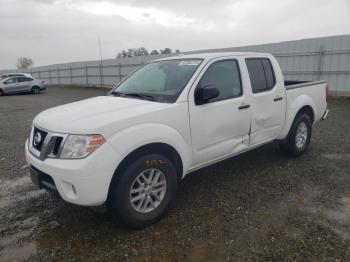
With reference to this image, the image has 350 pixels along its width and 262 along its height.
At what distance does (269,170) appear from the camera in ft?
15.8

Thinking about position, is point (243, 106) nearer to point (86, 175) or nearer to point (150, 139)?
point (150, 139)

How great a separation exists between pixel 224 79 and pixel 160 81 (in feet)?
2.78

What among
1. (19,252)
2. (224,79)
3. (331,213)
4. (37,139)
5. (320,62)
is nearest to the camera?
(19,252)

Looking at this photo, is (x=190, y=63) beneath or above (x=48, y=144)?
above

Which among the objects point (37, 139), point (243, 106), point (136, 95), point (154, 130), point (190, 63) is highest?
point (190, 63)

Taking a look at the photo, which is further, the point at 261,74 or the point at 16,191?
the point at 261,74

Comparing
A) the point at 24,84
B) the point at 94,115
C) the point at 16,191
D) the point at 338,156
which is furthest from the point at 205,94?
the point at 24,84

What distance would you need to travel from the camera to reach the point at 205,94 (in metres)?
3.46

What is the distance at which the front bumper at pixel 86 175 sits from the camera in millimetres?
2725

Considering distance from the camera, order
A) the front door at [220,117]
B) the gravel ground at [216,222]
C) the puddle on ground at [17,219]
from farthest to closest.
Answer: the front door at [220,117]
the puddle on ground at [17,219]
the gravel ground at [216,222]

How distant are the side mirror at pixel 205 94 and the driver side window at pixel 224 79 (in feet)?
0.65

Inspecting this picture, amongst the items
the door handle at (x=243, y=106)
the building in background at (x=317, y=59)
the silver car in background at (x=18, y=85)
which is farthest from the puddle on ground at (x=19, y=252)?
the silver car in background at (x=18, y=85)

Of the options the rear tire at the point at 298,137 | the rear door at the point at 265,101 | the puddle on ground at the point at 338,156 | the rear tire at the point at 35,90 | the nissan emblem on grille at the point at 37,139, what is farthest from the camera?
the rear tire at the point at 35,90

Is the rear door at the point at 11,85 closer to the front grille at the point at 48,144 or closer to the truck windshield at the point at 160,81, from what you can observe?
the truck windshield at the point at 160,81
